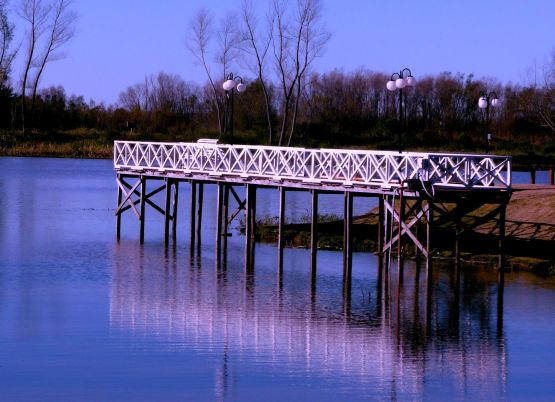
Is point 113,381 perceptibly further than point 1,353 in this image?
No

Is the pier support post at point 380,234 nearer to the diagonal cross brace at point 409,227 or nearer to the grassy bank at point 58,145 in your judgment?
the diagonal cross brace at point 409,227

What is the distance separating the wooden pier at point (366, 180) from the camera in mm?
32406

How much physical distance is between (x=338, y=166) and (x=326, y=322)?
9583mm

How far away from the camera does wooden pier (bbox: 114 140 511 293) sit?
32.4 metres

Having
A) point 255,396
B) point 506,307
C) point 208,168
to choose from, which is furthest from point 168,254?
point 255,396

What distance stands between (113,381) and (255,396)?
2475mm

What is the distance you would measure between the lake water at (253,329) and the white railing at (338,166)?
2.56 m

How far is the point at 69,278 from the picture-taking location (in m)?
32.3

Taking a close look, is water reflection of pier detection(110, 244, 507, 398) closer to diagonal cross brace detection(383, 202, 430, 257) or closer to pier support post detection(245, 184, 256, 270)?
diagonal cross brace detection(383, 202, 430, 257)

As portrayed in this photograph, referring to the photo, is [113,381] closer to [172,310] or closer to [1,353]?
[1,353]

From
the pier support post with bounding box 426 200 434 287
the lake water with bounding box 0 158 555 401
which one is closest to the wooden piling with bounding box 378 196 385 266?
the lake water with bounding box 0 158 555 401

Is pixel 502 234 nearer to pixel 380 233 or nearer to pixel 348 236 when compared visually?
pixel 348 236

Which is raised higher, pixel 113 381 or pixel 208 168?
pixel 208 168

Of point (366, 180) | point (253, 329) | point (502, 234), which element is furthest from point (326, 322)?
point (366, 180)
